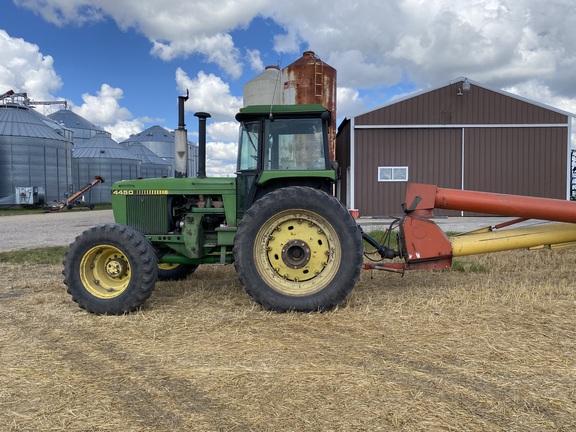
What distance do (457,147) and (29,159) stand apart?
2948 cm

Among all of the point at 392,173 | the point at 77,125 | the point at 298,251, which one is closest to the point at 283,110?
the point at 298,251

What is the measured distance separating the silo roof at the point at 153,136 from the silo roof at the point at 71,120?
5277mm

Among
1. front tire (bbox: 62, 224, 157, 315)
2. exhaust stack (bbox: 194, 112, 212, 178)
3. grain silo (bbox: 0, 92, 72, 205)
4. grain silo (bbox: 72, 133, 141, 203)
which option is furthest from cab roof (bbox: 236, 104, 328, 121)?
grain silo (bbox: 72, 133, 141, 203)

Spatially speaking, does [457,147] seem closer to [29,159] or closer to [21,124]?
[29,159]

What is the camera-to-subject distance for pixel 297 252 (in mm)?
4785

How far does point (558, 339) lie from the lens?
12.2ft

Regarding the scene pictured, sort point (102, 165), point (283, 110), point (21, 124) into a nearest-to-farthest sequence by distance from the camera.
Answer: point (283, 110) < point (21, 124) < point (102, 165)

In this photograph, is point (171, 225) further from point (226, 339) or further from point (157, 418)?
point (157, 418)

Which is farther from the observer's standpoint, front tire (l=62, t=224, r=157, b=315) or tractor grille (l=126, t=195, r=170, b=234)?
tractor grille (l=126, t=195, r=170, b=234)

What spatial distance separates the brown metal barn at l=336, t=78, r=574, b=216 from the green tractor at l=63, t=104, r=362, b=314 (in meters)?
11.4

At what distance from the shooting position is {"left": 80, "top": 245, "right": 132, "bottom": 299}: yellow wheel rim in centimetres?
475

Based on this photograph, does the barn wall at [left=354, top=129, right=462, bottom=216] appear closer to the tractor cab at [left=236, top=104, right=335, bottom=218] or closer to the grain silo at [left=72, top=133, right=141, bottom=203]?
the tractor cab at [left=236, top=104, right=335, bottom=218]

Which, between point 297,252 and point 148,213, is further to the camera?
point 148,213

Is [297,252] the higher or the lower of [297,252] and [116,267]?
→ the higher
